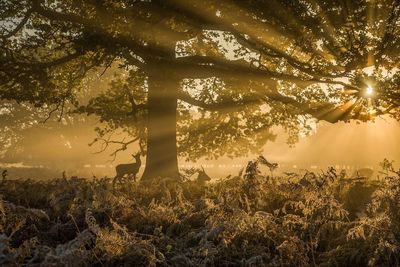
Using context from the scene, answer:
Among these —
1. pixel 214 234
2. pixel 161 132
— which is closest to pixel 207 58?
pixel 161 132

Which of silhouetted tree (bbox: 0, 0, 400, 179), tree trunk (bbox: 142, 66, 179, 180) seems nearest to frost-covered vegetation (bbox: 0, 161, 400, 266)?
silhouetted tree (bbox: 0, 0, 400, 179)

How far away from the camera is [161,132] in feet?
62.5

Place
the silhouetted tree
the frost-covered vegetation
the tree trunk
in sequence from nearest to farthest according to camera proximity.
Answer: the frost-covered vegetation
the silhouetted tree
the tree trunk

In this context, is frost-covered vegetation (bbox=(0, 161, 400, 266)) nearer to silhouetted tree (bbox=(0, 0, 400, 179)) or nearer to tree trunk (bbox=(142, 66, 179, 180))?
silhouetted tree (bbox=(0, 0, 400, 179))

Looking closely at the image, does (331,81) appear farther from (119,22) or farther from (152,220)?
(152,220)

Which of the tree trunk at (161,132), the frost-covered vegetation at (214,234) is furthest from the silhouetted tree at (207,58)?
the frost-covered vegetation at (214,234)

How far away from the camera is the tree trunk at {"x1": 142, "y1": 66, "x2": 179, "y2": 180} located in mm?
18438

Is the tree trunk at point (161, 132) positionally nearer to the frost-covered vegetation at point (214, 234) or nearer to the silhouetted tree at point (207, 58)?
the silhouetted tree at point (207, 58)

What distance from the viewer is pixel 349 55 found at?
13336mm

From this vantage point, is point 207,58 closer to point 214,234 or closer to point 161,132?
point 161,132

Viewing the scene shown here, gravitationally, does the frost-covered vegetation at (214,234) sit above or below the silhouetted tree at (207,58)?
below

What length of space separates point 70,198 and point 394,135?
80.2 metres

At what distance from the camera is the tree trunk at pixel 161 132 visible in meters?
18.4

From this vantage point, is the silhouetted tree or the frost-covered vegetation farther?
the silhouetted tree
